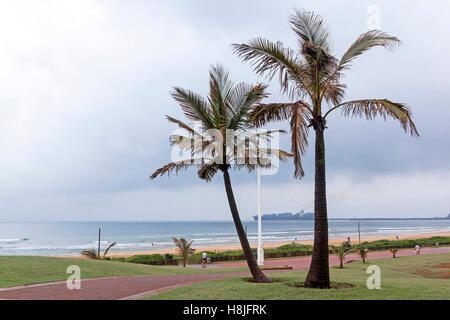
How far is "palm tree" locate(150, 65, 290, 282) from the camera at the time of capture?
11.8m

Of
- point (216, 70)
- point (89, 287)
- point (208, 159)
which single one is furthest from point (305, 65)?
point (89, 287)

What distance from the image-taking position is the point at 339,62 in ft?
31.7

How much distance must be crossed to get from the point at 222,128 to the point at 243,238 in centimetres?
352

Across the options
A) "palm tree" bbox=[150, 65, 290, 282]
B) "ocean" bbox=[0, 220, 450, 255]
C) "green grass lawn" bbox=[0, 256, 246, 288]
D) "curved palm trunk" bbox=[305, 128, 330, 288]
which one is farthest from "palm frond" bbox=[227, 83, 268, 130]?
"ocean" bbox=[0, 220, 450, 255]

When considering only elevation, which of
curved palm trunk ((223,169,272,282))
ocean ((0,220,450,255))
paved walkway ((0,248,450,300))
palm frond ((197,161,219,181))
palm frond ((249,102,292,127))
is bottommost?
ocean ((0,220,450,255))

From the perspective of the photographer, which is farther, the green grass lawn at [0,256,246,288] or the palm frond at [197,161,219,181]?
the palm frond at [197,161,219,181]

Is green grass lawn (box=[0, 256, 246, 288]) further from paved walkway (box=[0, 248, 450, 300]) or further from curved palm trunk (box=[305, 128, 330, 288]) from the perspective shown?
curved palm trunk (box=[305, 128, 330, 288])

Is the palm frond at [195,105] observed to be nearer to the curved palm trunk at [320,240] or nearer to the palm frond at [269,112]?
the palm frond at [269,112]

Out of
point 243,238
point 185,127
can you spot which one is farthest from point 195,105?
point 243,238

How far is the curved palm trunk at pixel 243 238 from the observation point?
11523mm

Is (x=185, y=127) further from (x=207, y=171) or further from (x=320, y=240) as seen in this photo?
(x=320, y=240)

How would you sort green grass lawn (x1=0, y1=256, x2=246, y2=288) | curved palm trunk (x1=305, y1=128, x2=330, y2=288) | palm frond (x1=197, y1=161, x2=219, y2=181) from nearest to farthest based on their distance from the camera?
curved palm trunk (x1=305, y1=128, x2=330, y2=288) < green grass lawn (x1=0, y1=256, x2=246, y2=288) < palm frond (x1=197, y1=161, x2=219, y2=181)

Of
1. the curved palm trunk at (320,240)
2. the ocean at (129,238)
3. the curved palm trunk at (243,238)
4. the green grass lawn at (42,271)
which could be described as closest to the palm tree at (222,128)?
the curved palm trunk at (243,238)

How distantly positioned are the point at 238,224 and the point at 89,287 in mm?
4923
